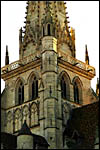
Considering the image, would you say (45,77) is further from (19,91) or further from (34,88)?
(19,91)

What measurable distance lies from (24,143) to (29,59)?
36.0ft

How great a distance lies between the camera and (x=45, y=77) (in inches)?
1754

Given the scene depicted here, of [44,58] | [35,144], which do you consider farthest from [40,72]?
[35,144]

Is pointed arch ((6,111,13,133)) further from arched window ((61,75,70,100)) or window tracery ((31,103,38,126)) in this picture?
arched window ((61,75,70,100))

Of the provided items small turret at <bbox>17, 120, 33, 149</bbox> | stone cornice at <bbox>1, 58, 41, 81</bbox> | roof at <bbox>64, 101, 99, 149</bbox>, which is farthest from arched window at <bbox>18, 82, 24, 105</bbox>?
small turret at <bbox>17, 120, 33, 149</bbox>

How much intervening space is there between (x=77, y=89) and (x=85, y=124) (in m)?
5.58

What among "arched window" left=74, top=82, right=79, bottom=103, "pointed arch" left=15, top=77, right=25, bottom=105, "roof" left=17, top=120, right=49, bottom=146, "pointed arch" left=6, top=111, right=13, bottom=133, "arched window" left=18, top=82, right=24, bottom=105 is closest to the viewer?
"roof" left=17, top=120, right=49, bottom=146

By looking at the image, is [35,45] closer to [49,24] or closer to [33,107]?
[49,24]

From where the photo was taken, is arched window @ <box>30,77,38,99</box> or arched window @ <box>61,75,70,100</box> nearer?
arched window @ <box>30,77,38,99</box>

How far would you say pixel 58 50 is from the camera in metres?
47.4

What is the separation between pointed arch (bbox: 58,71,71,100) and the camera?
152ft

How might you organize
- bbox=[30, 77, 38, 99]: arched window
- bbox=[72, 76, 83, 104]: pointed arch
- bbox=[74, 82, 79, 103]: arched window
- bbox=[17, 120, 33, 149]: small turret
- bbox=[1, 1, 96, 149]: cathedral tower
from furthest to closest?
bbox=[72, 76, 83, 104]: pointed arch < bbox=[74, 82, 79, 103]: arched window < bbox=[30, 77, 38, 99]: arched window < bbox=[1, 1, 96, 149]: cathedral tower < bbox=[17, 120, 33, 149]: small turret

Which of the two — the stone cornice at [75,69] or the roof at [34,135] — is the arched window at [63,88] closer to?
the stone cornice at [75,69]

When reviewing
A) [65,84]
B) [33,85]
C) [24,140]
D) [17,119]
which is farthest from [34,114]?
[24,140]
